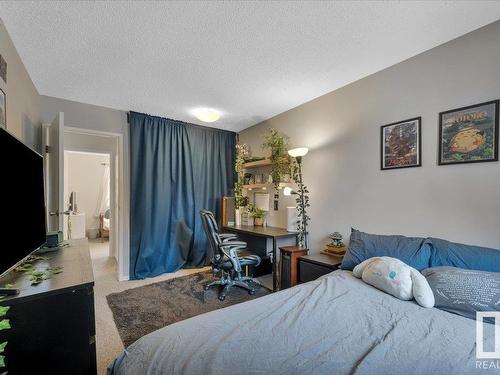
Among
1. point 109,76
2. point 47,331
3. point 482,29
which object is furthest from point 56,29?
point 482,29

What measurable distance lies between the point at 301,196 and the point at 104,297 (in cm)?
269

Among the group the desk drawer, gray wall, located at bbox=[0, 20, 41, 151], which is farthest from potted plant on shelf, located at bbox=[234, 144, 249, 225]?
gray wall, located at bbox=[0, 20, 41, 151]

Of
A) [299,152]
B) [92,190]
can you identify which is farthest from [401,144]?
[92,190]

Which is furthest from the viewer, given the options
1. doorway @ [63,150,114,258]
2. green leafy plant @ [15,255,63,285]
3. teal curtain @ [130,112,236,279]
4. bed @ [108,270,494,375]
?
doorway @ [63,150,114,258]

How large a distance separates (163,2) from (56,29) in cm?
92

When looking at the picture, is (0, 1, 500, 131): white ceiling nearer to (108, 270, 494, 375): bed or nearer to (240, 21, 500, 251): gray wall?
(240, 21, 500, 251): gray wall

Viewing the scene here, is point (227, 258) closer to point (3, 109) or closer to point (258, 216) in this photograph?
point (258, 216)

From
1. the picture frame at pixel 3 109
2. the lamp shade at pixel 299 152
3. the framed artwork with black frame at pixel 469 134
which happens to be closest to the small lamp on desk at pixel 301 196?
the lamp shade at pixel 299 152

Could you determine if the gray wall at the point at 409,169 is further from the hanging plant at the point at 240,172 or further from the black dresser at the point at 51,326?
the black dresser at the point at 51,326

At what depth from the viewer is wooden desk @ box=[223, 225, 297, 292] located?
3055 millimetres

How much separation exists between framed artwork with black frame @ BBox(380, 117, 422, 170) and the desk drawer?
3.84ft

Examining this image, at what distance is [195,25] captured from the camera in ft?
5.99

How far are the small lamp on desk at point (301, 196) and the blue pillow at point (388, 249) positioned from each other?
0.82 metres

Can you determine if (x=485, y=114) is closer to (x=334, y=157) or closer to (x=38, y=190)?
(x=334, y=157)
